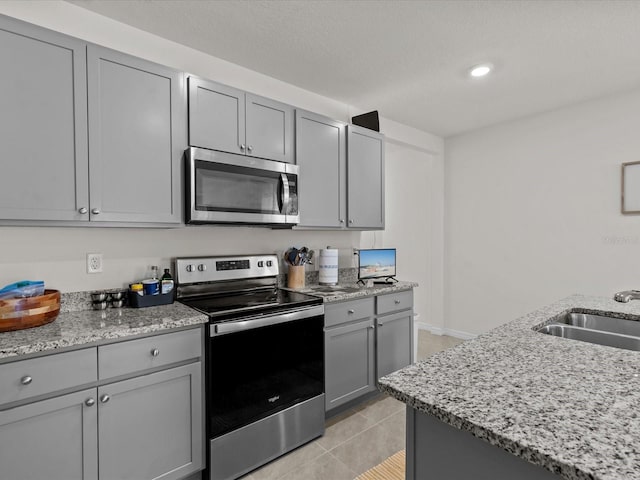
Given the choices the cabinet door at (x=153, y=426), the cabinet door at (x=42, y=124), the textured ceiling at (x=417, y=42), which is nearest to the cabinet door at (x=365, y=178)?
the textured ceiling at (x=417, y=42)

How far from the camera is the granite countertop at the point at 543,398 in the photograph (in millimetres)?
621

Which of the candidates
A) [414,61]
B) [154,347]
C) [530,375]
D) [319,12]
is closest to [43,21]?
[319,12]

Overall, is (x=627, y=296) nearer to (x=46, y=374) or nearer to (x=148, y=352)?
(x=148, y=352)

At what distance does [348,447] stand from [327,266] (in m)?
1.28

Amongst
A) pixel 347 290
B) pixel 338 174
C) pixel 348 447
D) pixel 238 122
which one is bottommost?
pixel 348 447

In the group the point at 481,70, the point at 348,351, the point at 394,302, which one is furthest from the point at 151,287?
the point at 481,70

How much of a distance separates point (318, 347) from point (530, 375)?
1.46 metres

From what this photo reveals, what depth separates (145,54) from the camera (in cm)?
219

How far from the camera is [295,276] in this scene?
2.69 m

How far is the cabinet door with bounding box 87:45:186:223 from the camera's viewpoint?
1.72m

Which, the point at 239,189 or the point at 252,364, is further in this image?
the point at 239,189

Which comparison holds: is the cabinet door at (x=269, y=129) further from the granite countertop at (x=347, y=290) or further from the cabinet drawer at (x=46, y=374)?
the cabinet drawer at (x=46, y=374)

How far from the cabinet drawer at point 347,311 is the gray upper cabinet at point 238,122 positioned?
1088 millimetres

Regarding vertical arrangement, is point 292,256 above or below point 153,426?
Result: above
